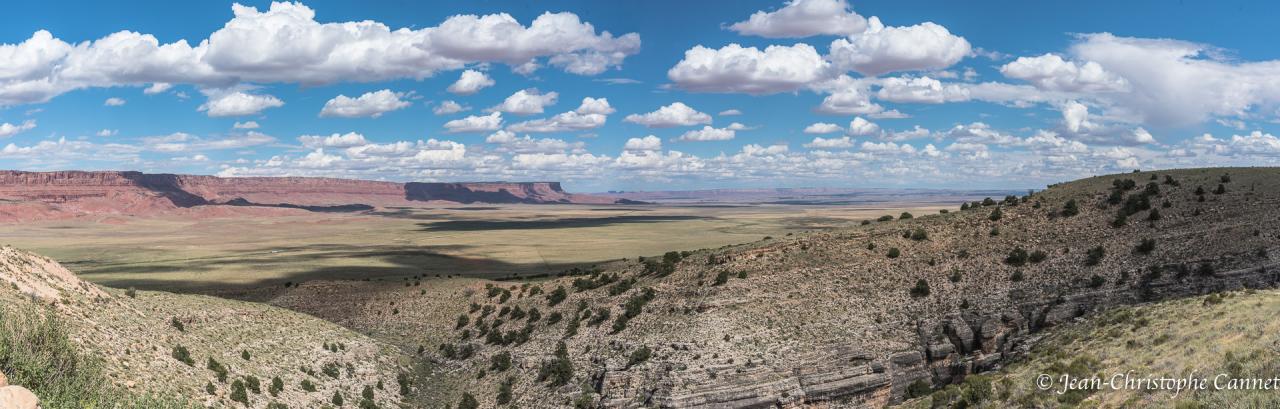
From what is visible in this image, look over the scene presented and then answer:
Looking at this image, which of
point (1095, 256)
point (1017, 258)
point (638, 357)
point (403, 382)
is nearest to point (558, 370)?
point (638, 357)

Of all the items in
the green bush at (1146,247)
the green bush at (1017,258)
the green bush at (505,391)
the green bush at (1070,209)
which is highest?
the green bush at (1070,209)

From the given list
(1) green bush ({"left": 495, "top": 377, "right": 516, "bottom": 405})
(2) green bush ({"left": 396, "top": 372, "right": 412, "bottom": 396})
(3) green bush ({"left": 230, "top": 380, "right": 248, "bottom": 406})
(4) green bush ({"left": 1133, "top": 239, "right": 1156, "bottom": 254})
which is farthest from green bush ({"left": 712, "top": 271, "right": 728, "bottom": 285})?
(3) green bush ({"left": 230, "top": 380, "right": 248, "bottom": 406})

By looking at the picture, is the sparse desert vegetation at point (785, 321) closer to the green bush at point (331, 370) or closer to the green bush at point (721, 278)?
the green bush at point (331, 370)

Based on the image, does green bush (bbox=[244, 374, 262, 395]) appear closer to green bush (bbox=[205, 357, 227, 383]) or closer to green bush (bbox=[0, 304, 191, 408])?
green bush (bbox=[205, 357, 227, 383])

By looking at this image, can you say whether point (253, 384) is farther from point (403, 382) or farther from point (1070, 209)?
point (1070, 209)

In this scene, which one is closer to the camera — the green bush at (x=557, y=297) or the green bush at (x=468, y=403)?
the green bush at (x=468, y=403)

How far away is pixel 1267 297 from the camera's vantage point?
3700cm

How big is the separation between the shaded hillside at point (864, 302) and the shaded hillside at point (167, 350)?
816cm

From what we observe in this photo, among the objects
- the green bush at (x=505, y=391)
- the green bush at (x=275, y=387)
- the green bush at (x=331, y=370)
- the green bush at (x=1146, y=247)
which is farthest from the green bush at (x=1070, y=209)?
the green bush at (x=275, y=387)

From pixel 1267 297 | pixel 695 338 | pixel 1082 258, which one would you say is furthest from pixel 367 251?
pixel 1267 297

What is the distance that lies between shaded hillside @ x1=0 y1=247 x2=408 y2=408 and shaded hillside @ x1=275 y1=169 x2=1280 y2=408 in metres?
8.16

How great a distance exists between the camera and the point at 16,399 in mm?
19781

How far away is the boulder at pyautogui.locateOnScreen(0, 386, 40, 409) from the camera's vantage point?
1944 centimetres

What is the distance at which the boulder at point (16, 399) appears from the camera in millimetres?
19438
